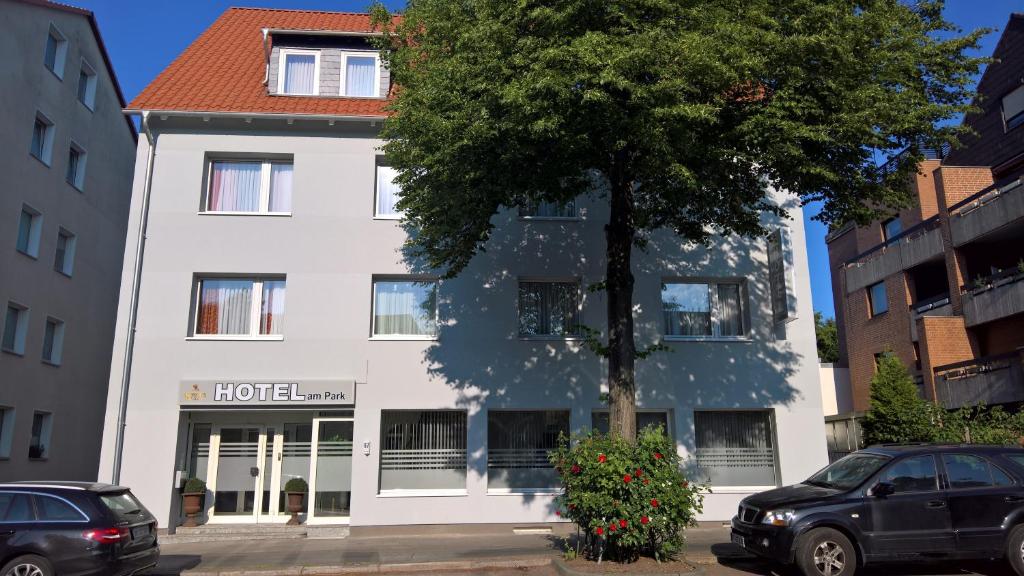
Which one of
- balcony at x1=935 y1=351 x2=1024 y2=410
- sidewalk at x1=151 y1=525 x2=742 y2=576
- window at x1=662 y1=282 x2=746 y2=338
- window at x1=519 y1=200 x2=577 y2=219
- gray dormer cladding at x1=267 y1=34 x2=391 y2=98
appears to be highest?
gray dormer cladding at x1=267 y1=34 x2=391 y2=98

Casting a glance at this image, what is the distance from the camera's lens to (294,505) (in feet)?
49.3

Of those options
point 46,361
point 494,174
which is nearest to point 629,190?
point 494,174

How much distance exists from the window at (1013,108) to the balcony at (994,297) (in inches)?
238

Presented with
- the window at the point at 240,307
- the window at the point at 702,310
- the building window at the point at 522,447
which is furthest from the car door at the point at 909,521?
the window at the point at 240,307

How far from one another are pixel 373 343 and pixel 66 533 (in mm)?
7200

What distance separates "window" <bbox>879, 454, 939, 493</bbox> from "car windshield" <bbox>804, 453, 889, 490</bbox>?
17 centimetres

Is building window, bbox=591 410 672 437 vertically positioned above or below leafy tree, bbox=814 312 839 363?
below

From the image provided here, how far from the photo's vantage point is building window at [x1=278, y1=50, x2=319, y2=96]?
17500 millimetres

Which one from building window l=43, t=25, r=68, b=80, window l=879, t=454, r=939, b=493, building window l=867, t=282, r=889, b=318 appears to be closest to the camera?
window l=879, t=454, r=939, b=493

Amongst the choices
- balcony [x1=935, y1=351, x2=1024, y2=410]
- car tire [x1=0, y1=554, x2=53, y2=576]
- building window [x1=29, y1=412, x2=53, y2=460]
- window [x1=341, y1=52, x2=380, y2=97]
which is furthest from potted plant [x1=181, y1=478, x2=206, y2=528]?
balcony [x1=935, y1=351, x2=1024, y2=410]

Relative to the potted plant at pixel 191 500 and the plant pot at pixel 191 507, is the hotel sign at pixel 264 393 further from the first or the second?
the plant pot at pixel 191 507

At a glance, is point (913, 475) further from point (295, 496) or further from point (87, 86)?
point (87, 86)

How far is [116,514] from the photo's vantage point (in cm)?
941

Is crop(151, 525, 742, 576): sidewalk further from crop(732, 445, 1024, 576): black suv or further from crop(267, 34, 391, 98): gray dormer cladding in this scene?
crop(267, 34, 391, 98): gray dormer cladding
